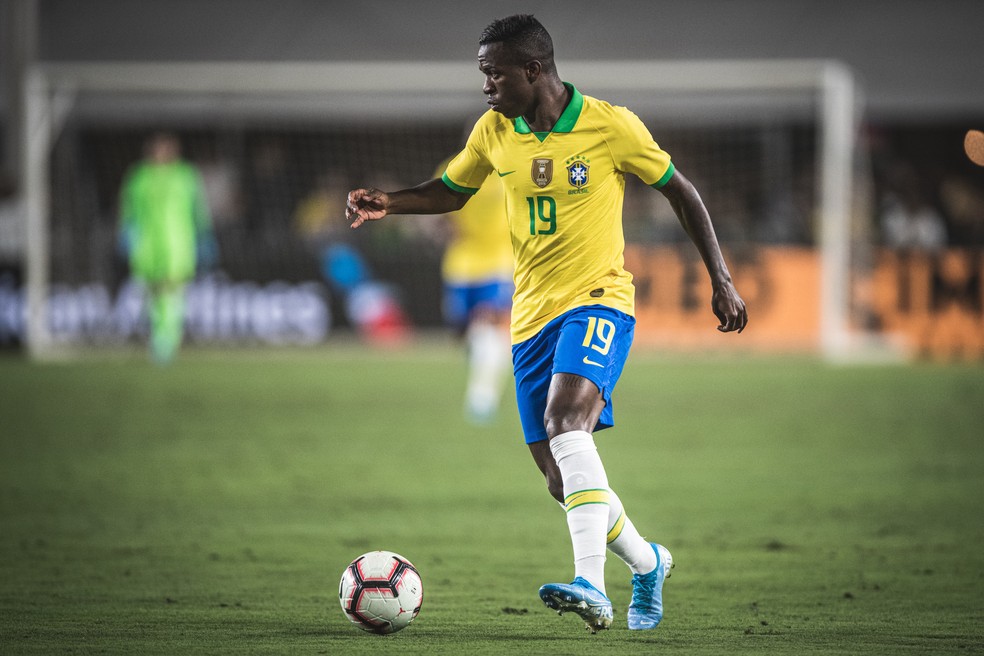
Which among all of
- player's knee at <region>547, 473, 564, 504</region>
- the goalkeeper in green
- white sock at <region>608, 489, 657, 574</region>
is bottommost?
white sock at <region>608, 489, 657, 574</region>

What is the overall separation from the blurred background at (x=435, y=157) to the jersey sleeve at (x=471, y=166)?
14.1 m

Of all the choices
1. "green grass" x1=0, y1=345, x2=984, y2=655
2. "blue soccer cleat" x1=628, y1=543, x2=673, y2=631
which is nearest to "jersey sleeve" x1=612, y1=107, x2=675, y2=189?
"blue soccer cleat" x1=628, y1=543, x2=673, y2=631

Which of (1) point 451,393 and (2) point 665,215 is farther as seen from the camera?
(2) point 665,215

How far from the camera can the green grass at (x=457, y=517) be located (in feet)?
16.3

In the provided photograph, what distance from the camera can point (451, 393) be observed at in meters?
14.8

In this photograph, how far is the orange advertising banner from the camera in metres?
19.2

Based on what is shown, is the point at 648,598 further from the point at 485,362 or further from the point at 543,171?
the point at 485,362

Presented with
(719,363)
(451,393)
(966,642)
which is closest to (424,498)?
(966,642)

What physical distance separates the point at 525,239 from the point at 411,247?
16398mm

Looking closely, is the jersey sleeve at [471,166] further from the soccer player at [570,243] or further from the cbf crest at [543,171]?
the cbf crest at [543,171]

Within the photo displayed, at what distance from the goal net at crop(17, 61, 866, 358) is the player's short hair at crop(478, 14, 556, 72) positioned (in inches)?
569

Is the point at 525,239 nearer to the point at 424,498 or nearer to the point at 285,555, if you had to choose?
the point at 285,555

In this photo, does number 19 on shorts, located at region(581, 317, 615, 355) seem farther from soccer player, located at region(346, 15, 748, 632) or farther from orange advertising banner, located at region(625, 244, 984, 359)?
orange advertising banner, located at region(625, 244, 984, 359)

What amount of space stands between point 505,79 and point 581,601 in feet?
5.79
